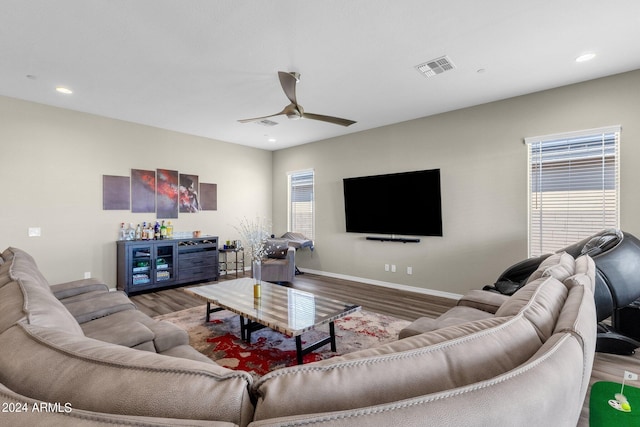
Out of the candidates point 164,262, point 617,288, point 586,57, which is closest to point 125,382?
point 617,288

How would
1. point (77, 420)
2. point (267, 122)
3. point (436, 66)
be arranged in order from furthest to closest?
point (267, 122) → point (436, 66) → point (77, 420)

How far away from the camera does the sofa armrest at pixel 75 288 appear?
104 inches

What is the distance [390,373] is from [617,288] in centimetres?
305

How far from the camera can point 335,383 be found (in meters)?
0.61

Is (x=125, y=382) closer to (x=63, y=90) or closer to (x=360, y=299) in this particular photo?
(x=360, y=299)

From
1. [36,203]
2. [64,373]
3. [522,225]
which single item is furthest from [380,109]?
[36,203]

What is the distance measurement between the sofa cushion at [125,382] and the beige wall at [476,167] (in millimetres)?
4440

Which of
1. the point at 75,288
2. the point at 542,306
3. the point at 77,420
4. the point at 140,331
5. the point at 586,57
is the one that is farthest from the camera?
the point at 586,57

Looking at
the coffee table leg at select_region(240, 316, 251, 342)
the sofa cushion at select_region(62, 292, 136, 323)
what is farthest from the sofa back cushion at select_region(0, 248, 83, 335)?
the coffee table leg at select_region(240, 316, 251, 342)

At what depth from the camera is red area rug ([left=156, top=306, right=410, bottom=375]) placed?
2607 mm

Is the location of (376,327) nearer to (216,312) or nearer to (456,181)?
(216,312)

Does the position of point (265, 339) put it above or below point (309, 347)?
below

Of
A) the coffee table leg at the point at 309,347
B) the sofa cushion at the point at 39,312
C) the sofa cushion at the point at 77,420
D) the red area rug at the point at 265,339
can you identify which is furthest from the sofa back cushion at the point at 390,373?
the red area rug at the point at 265,339

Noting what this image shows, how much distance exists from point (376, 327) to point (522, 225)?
2469mm
